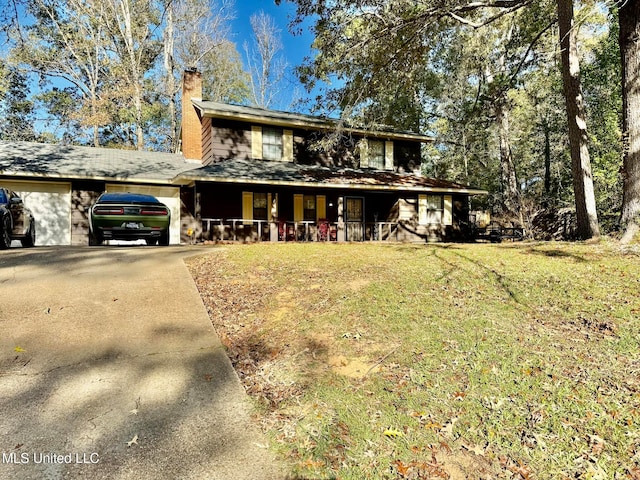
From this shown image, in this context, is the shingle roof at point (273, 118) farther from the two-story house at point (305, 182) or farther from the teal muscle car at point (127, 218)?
the teal muscle car at point (127, 218)

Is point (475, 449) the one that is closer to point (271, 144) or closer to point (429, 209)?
point (271, 144)

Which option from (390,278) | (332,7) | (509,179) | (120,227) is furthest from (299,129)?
(509,179)

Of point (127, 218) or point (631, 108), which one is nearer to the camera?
point (631, 108)

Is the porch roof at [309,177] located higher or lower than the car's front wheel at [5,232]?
higher

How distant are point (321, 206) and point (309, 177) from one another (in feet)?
Answer: 8.14

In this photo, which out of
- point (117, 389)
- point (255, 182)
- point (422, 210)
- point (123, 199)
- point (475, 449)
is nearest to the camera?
point (475, 449)

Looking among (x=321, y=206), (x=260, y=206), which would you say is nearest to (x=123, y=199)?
(x=260, y=206)

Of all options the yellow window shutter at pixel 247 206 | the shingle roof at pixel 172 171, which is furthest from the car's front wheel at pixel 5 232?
the yellow window shutter at pixel 247 206

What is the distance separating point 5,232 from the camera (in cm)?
959

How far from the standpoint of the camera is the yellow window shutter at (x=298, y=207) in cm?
1747

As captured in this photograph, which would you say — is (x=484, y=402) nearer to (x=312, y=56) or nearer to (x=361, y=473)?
(x=361, y=473)

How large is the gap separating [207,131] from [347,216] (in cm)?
744

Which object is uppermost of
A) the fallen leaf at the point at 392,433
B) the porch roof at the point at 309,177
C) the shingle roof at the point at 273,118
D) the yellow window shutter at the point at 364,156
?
the shingle roof at the point at 273,118

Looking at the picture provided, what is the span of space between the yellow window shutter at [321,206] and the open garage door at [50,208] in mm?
10237
